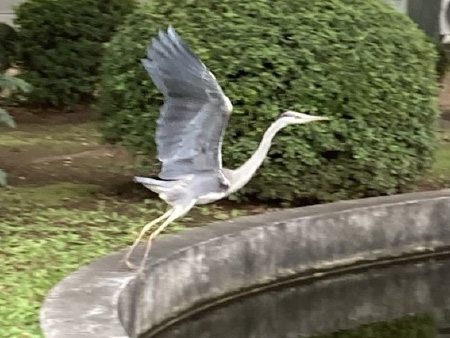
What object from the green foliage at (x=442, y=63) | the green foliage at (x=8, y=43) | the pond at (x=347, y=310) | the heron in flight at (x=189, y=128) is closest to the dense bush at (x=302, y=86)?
the pond at (x=347, y=310)

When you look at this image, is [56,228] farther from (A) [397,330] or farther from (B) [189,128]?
(A) [397,330]

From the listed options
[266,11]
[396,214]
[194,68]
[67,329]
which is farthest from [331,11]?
[67,329]

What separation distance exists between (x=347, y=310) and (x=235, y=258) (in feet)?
3.44

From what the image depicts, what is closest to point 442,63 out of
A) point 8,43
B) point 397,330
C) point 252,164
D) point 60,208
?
point 8,43

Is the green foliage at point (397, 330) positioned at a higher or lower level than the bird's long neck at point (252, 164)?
Answer: lower

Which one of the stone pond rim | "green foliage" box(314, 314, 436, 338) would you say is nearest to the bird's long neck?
the stone pond rim

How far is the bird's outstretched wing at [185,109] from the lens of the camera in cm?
538

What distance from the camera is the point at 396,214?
25.4 ft

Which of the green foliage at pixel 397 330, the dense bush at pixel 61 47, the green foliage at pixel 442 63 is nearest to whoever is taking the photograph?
the green foliage at pixel 397 330

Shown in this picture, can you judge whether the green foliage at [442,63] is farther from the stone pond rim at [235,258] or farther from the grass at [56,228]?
the stone pond rim at [235,258]

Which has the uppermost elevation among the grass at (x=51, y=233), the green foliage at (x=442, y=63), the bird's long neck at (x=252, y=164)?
the bird's long neck at (x=252, y=164)

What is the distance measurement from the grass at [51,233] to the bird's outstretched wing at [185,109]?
3.57 ft

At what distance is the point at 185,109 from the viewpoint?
5613 mm

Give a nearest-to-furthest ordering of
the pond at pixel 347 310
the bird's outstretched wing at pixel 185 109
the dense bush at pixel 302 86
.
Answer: the bird's outstretched wing at pixel 185 109
the pond at pixel 347 310
the dense bush at pixel 302 86
